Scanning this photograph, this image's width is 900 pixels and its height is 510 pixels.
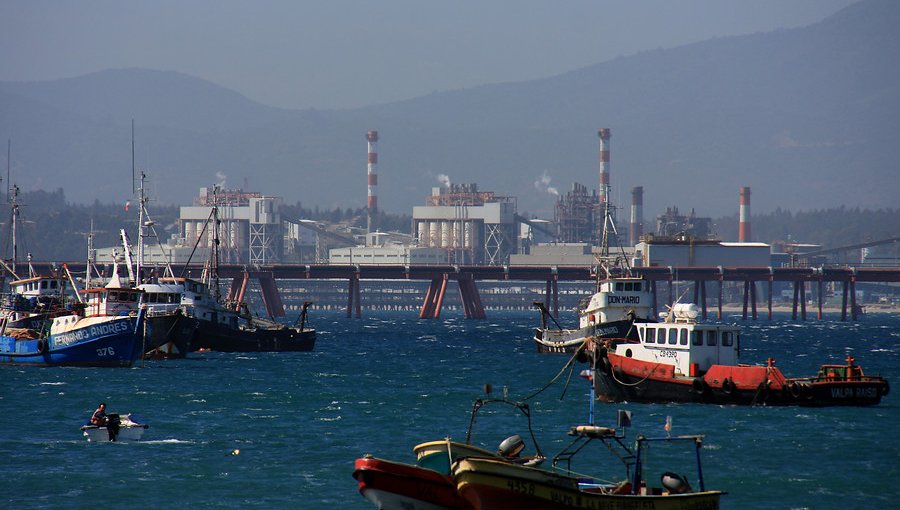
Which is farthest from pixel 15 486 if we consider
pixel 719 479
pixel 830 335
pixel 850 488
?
pixel 830 335

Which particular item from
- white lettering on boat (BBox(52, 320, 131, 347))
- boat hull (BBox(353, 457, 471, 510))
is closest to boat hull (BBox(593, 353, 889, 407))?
boat hull (BBox(353, 457, 471, 510))

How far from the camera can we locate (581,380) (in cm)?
8912

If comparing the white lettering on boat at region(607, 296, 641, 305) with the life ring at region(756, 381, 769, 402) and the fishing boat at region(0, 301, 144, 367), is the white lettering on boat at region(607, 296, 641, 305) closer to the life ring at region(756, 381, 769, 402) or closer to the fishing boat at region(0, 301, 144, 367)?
the fishing boat at region(0, 301, 144, 367)

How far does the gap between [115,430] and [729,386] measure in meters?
28.6

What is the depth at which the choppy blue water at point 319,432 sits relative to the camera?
45938mm

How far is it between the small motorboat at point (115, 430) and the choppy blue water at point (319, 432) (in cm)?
73

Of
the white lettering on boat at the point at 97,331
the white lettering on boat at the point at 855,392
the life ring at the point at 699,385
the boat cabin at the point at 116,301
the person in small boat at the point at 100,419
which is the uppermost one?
the boat cabin at the point at 116,301

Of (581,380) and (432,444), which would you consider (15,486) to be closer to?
(432,444)

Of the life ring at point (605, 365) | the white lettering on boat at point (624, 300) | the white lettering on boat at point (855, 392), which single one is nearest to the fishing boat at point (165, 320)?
the white lettering on boat at point (624, 300)

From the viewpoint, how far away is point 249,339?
118625mm

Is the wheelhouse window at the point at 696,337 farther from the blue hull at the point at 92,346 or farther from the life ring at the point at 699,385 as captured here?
the blue hull at the point at 92,346

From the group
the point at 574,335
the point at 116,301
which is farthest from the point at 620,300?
the point at 116,301

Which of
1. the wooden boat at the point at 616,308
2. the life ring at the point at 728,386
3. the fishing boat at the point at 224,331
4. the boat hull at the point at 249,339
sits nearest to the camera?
the life ring at the point at 728,386

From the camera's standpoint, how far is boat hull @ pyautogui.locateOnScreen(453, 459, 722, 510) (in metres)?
36.0
